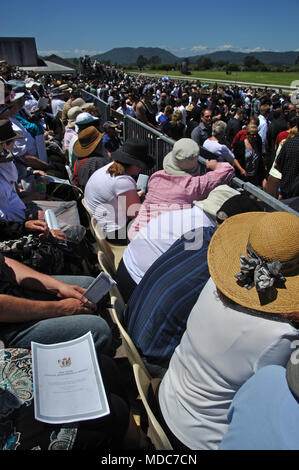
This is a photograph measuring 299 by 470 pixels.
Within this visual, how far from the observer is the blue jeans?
1.74 meters

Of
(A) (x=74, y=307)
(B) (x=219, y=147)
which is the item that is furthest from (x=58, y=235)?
(B) (x=219, y=147)

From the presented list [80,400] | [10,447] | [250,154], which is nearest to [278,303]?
[80,400]

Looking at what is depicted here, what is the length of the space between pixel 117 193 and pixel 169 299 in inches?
65.9

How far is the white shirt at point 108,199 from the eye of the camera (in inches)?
125

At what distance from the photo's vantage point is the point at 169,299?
1.79 m

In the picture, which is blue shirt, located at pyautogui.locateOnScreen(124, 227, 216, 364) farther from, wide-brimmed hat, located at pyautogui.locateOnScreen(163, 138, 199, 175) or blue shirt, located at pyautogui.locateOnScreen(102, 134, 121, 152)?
blue shirt, located at pyautogui.locateOnScreen(102, 134, 121, 152)

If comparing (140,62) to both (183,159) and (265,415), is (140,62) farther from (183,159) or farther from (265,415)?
(265,415)

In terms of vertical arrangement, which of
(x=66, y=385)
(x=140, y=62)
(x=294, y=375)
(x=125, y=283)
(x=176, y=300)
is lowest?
(x=125, y=283)

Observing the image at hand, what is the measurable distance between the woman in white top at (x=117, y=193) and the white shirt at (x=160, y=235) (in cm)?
98

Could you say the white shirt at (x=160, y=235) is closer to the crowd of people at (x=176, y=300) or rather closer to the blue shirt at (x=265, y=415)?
the crowd of people at (x=176, y=300)

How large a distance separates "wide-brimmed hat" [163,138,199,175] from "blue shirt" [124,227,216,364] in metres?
1.22

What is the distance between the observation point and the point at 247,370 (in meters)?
1.26

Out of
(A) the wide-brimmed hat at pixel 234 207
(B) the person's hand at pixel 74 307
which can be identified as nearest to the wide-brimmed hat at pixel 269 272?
(A) the wide-brimmed hat at pixel 234 207
